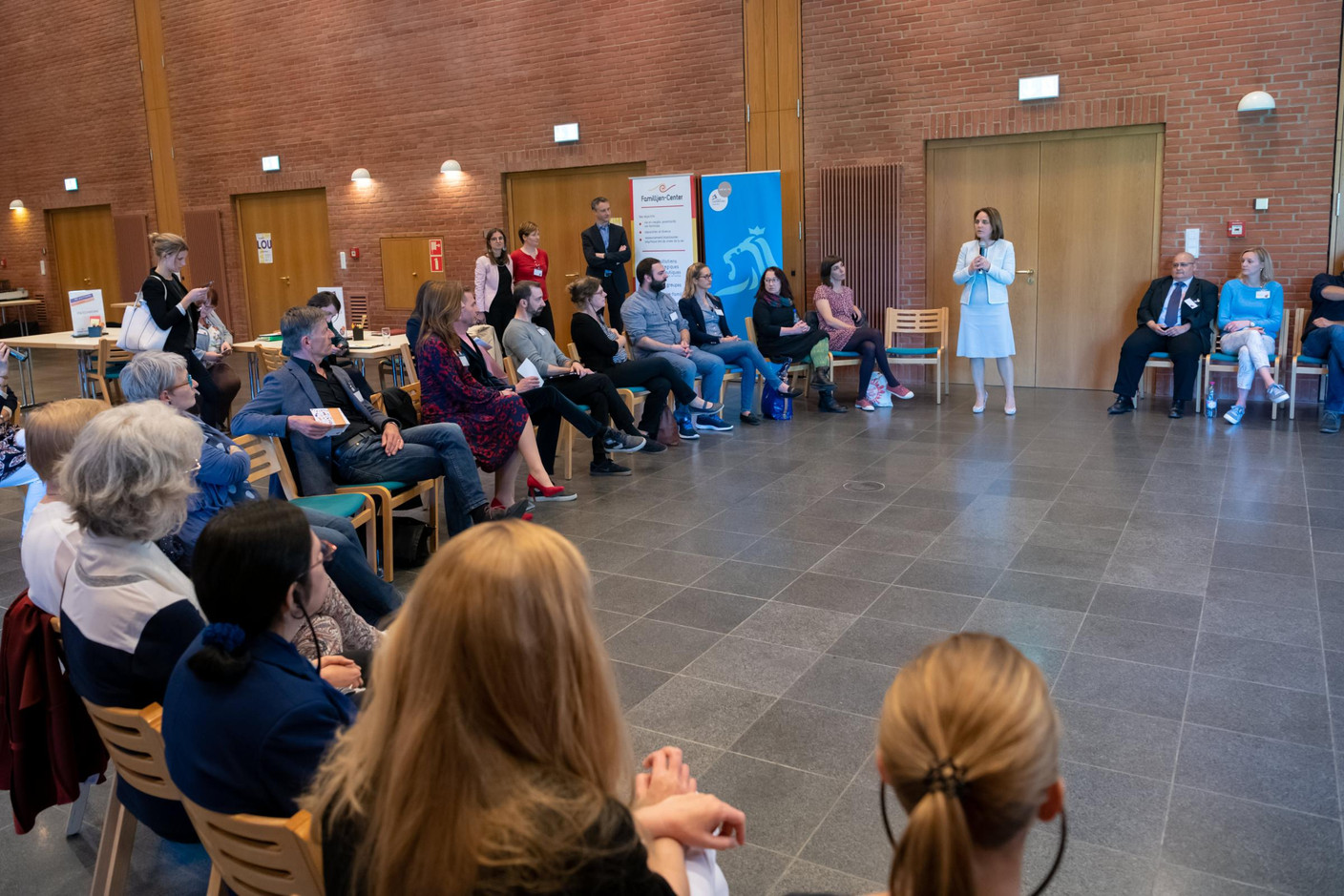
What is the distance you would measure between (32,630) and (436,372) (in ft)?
9.91

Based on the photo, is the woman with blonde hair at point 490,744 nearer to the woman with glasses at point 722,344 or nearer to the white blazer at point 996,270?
the woman with glasses at point 722,344

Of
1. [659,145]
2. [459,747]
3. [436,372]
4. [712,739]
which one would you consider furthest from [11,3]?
[459,747]

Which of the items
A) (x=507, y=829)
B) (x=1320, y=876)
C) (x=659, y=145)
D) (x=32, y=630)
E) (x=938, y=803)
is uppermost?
(x=659, y=145)

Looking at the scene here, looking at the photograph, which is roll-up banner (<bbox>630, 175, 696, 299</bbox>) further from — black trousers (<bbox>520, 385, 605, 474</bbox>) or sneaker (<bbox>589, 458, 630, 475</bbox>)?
black trousers (<bbox>520, 385, 605, 474</bbox>)

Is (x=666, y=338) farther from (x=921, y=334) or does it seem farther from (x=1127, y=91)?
(x=1127, y=91)

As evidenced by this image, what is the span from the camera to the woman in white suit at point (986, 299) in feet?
27.4

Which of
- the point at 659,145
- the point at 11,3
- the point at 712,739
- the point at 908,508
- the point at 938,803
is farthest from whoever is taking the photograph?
the point at 11,3

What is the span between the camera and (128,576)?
2227 mm

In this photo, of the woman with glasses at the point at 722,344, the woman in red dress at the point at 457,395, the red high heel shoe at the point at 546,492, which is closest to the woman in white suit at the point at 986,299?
the woman with glasses at the point at 722,344

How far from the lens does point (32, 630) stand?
2.47 m

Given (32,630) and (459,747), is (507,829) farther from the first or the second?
(32,630)

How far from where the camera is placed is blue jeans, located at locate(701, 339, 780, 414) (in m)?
8.20

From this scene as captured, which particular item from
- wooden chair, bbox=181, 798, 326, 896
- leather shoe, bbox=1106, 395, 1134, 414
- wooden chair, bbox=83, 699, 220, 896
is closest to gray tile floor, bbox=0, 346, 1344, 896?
wooden chair, bbox=83, 699, 220, 896

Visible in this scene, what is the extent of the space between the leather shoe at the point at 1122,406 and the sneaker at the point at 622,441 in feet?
12.2
